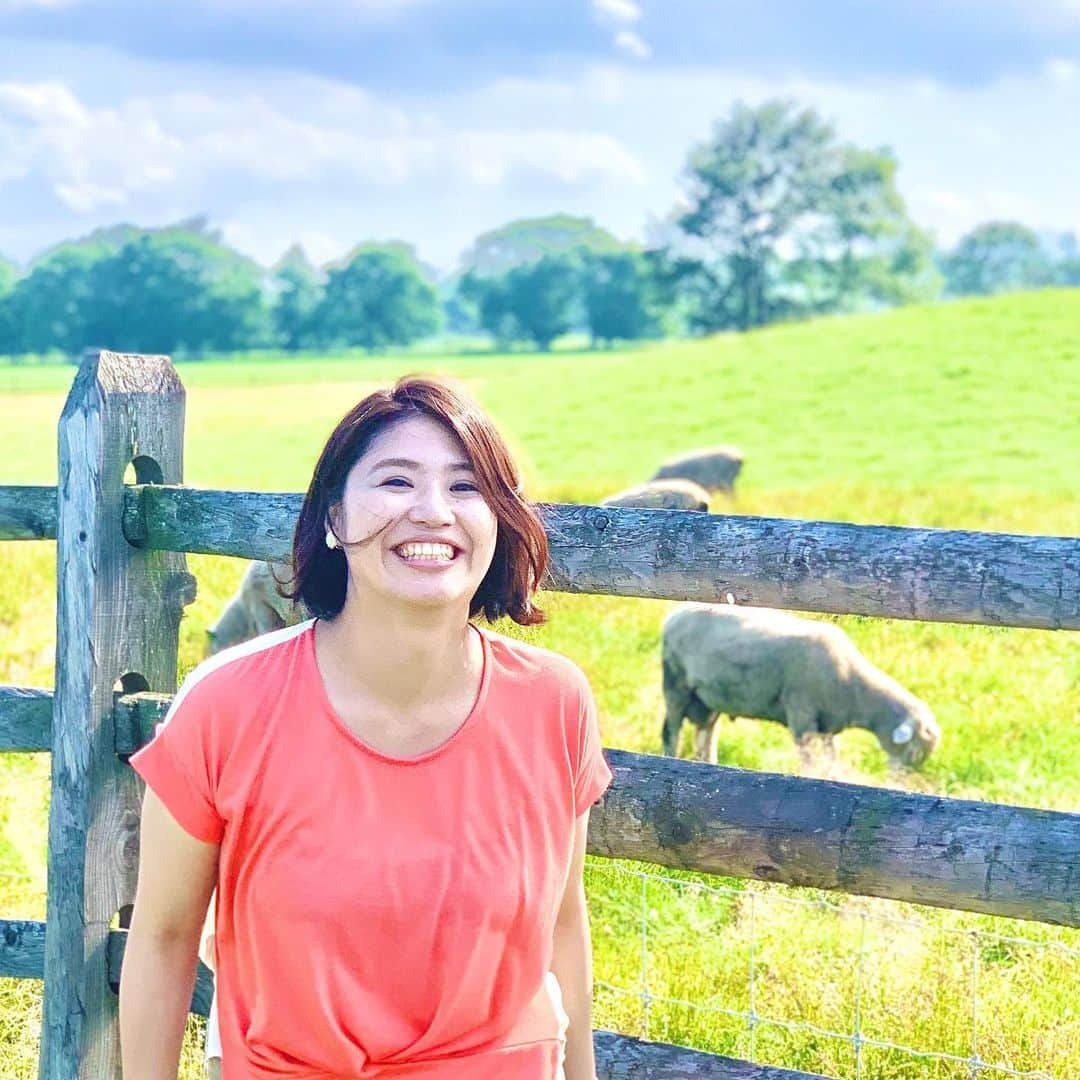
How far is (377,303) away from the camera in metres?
99.2

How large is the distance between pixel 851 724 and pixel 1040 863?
5.33m

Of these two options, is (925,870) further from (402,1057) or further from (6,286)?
(6,286)

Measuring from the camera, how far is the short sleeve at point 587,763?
8.32ft

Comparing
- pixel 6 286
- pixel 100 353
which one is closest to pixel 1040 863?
pixel 100 353

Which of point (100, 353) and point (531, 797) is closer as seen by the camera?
point (531, 797)

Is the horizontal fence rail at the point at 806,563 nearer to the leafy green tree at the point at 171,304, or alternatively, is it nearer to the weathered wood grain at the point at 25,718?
the weathered wood grain at the point at 25,718

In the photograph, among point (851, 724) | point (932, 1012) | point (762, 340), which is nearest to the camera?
point (932, 1012)

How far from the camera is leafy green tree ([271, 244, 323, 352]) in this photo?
88.2 metres

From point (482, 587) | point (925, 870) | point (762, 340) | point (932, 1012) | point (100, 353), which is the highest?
point (762, 340)

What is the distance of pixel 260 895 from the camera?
231 centimetres

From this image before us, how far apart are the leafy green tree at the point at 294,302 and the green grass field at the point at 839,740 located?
58.1m

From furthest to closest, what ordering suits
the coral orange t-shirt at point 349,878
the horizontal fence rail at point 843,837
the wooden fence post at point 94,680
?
1. the wooden fence post at point 94,680
2. the horizontal fence rail at point 843,837
3. the coral orange t-shirt at point 349,878

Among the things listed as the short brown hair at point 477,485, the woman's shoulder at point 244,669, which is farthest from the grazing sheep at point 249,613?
the woman's shoulder at point 244,669

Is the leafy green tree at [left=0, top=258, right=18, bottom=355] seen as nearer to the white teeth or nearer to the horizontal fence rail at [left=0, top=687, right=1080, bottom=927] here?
the horizontal fence rail at [left=0, top=687, right=1080, bottom=927]
